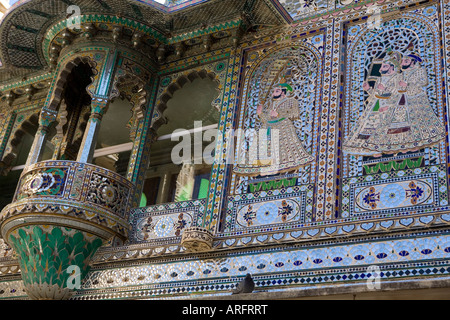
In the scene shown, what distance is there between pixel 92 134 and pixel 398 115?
4.07 meters

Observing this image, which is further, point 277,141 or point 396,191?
point 277,141

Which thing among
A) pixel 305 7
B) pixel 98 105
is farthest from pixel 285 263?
pixel 305 7

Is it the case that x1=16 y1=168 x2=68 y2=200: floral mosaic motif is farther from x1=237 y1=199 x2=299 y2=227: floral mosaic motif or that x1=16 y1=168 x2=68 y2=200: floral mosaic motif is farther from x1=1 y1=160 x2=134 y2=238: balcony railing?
x1=237 y1=199 x2=299 y2=227: floral mosaic motif

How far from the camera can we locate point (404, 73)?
906cm

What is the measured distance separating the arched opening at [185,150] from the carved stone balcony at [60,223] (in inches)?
107

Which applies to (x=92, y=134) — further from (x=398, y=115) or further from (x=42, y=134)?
(x=398, y=115)

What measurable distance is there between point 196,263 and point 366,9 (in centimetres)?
404

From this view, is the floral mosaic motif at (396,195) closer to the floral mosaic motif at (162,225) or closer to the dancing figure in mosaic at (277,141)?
the dancing figure in mosaic at (277,141)

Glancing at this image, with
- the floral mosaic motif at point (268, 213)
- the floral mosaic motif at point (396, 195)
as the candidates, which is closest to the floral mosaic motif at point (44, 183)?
the floral mosaic motif at point (268, 213)

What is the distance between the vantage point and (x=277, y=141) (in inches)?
372

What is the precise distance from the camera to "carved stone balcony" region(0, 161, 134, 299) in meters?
9.10

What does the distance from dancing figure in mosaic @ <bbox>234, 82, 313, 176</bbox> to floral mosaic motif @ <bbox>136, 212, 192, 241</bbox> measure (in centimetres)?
93

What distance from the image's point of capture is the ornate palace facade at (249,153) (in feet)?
26.2
